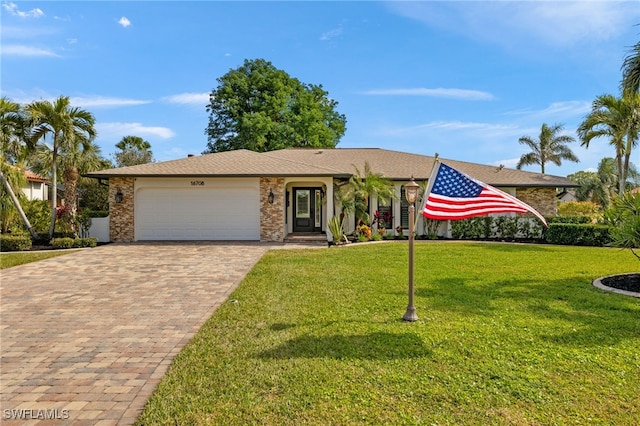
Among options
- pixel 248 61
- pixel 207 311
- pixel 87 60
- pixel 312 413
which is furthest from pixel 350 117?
Result: pixel 312 413

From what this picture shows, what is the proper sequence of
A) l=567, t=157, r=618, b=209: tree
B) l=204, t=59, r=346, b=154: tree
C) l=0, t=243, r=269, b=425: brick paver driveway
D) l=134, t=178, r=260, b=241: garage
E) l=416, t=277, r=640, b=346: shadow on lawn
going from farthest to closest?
1. l=567, t=157, r=618, b=209: tree
2. l=204, t=59, r=346, b=154: tree
3. l=134, t=178, r=260, b=241: garage
4. l=416, t=277, r=640, b=346: shadow on lawn
5. l=0, t=243, r=269, b=425: brick paver driveway

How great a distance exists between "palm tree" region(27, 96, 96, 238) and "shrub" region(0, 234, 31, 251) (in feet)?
4.35

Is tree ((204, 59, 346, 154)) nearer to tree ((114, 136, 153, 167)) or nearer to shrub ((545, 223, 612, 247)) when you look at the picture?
tree ((114, 136, 153, 167))

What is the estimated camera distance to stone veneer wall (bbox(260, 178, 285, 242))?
1588 cm

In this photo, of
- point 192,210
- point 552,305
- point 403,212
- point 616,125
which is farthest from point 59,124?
point 616,125

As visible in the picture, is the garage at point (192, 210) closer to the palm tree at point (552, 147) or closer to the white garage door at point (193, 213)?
the white garage door at point (193, 213)

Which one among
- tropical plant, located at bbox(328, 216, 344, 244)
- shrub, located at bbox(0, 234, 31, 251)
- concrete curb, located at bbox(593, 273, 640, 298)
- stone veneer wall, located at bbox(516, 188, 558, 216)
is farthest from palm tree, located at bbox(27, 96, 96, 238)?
stone veneer wall, located at bbox(516, 188, 558, 216)

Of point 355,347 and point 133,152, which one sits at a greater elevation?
point 133,152

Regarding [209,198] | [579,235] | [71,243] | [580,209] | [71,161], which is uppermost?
[71,161]

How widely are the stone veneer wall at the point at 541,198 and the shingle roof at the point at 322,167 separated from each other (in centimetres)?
46

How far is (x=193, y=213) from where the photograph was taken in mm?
16234

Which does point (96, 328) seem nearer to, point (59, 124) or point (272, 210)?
point (272, 210)

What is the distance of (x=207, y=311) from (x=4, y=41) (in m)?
9.35

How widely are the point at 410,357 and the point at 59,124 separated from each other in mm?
17413
